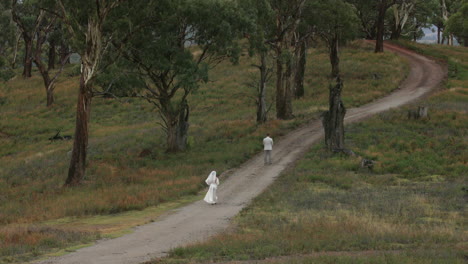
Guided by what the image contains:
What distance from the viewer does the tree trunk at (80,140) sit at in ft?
83.5

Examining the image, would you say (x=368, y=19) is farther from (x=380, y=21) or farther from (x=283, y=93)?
(x=283, y=93)

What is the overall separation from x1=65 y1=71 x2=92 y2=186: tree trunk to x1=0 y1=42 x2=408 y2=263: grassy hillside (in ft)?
2.46

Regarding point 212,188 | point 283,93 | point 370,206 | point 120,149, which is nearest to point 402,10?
point 283,93

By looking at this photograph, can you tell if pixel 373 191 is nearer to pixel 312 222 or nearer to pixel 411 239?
pixel 312 222

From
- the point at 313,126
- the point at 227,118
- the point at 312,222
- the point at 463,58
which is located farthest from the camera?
the point at 463,58

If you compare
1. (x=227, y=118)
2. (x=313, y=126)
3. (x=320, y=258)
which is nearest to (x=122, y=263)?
(x=320, y=258)

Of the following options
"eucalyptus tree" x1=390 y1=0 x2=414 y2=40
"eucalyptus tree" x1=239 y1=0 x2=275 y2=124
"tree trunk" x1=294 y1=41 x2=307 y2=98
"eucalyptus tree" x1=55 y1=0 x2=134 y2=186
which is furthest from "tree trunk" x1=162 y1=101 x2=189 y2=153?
"eucalyptus tree" x1=390 y1=0 x2=414 y2=40

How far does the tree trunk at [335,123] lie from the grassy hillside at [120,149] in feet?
15.8

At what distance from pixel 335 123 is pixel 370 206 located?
12107mm

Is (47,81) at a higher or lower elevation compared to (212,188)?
higher

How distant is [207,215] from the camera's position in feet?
57.1

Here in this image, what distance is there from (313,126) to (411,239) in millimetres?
A: 24955

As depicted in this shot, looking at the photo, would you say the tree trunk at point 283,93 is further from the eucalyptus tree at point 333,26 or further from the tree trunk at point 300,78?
the tree trunk at point 300,78

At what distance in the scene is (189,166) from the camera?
27234 millimetres
